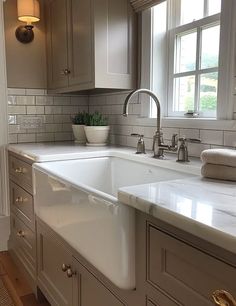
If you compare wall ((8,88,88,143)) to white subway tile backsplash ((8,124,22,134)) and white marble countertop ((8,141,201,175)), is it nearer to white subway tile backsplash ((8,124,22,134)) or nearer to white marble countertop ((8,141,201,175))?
white subway tile backsplash ((8,124,22,134))

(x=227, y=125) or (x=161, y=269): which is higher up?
(x=227, y=125)

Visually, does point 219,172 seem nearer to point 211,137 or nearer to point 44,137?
point 211,137

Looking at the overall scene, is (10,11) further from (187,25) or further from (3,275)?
(3,275)

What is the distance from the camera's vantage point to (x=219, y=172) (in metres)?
1.14

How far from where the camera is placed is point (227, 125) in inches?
59.8

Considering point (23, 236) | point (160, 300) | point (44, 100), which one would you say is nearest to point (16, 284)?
point (23, 236)

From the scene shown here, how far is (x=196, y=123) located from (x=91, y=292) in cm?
98

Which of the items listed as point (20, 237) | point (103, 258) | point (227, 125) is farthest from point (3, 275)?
point (227, 125)

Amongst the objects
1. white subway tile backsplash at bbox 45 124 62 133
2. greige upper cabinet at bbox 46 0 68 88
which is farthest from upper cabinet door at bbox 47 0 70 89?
white subway tile backsplash at bbox 45 124 62 133

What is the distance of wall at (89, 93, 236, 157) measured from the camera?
5.12ft

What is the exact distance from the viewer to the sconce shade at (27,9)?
241cm

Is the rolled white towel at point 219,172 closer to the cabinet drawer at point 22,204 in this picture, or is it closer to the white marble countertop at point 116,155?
the white marble countertop at point 116,155

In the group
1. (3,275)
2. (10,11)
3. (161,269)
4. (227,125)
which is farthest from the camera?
(10,11)

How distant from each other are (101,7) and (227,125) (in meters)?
1.07
